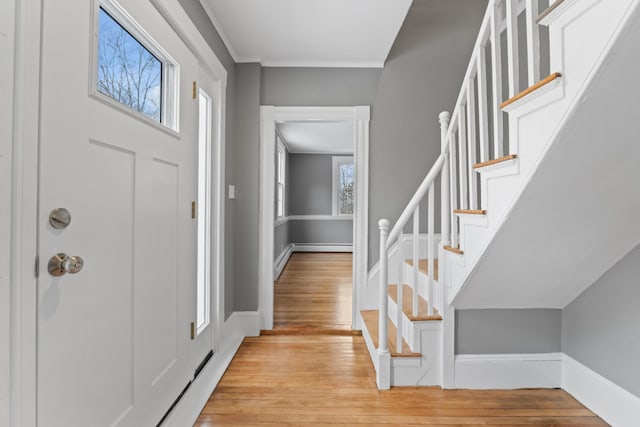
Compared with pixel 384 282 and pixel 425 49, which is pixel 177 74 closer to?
pixel 384 282

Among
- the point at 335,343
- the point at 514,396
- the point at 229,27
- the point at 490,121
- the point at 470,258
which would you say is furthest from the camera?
the point at 490,121

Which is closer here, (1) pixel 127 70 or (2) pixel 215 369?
(1) pixel 127 70

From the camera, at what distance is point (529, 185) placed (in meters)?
1.14

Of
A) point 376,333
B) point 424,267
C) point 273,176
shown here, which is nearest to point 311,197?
point 273,176

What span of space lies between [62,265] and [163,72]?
3.42 feet

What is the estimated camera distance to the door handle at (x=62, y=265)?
2.90ft

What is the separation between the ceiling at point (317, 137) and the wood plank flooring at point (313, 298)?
2.11 meters

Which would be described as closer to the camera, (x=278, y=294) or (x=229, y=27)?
(x=229, y=27)

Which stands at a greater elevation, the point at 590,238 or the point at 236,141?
the point at 236,141

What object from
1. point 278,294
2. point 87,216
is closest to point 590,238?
point 87,216

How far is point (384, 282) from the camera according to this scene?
1896 mm

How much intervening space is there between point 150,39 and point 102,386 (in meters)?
1.35

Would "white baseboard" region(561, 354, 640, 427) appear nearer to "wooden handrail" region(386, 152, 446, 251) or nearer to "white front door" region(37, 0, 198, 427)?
"wooden handrail" region(386, 152, 446, 251)

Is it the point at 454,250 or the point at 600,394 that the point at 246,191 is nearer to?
the point at 454,250
